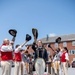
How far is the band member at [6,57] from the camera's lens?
954cm

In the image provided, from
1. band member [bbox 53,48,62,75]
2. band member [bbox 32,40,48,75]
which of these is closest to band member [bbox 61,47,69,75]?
band member [bbox 53,48,62,75]

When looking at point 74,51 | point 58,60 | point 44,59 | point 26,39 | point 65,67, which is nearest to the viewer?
point 26,39

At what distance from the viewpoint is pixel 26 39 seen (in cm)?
1025

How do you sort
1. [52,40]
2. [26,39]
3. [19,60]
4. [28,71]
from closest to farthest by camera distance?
1. [26,39]
2. [19,60]
3. [28,71]
4. [52,40]

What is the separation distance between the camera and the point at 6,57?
9.71 meters

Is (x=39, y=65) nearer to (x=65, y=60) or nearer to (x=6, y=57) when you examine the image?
(x=6, y=57)

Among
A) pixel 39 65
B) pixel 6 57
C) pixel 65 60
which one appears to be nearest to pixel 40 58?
pixel 39 65

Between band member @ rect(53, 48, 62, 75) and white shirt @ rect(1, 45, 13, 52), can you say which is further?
band member @ rect(53, 48, 62, 75)

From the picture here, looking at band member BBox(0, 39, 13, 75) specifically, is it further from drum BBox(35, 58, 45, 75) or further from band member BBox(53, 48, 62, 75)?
band member BBox(53, 48, 62, 75)

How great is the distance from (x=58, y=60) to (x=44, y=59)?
4493 millimetres

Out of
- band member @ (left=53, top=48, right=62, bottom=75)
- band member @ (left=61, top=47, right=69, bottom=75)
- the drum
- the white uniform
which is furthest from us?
band member @ (left=53, top=48, right=62, bottom=75)

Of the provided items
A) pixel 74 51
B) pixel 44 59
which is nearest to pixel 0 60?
pixel 44 59

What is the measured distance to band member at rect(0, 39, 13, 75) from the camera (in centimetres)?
954

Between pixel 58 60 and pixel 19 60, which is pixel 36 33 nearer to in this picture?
pixel 19 60
